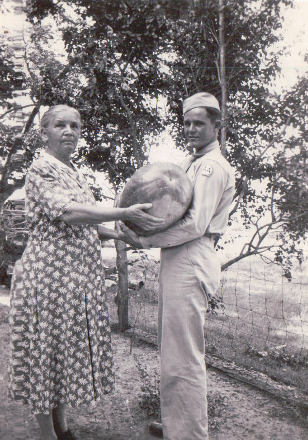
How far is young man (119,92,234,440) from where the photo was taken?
2201 mm

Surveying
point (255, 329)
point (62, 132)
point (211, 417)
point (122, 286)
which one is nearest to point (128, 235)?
point (62, 132)

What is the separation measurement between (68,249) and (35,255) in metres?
0.18

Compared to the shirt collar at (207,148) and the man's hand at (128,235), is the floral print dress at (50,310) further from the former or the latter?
the shirt collar at (207,148)

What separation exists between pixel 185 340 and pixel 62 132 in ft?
4.34

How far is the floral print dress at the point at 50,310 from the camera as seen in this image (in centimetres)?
231

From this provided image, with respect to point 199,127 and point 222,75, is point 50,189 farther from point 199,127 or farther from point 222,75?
point 222,75

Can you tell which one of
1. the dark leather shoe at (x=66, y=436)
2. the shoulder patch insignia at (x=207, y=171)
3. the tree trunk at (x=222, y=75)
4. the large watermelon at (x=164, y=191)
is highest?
the tree trunk at (x=222, y=75)

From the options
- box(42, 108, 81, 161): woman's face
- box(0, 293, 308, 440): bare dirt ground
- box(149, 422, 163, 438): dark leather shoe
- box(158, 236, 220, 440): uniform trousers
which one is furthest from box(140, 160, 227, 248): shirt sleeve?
box(0, 293, 308, 440): bare dirt ground

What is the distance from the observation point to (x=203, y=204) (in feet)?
7.12

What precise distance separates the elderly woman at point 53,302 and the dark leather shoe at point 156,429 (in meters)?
0.55

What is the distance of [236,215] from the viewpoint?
16.0ft

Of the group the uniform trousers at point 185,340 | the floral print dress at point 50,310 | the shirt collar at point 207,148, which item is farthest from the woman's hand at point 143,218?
the shirt collar at point 207,148

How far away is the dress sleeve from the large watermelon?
13.6 inches

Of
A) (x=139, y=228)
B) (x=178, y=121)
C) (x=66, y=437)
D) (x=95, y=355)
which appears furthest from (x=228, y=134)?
(x=66, y=437)
